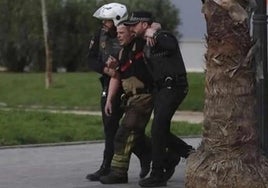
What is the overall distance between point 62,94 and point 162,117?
18153mm

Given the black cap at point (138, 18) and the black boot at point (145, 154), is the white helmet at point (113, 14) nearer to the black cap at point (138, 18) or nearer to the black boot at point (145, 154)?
the black cap at point (138, 18)

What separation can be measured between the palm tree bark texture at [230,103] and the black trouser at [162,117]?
1973 millimetres

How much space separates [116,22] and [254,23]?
62.4 inches

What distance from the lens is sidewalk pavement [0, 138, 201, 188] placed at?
29.1 feet

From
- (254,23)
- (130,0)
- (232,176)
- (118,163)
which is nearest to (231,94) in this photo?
(232,176)

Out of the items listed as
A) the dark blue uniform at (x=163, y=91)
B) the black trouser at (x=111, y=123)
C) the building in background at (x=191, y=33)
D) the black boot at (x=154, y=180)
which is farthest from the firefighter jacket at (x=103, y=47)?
the building in background at (x=191, y=33)

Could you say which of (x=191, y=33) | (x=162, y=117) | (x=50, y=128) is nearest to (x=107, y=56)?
(x=162, y=117)

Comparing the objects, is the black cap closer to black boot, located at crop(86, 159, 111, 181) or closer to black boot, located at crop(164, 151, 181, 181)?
black boot, located at crop(164, 151, 181, 181)

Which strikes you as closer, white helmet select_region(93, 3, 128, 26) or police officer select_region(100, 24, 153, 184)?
police officer select_region(100, 24, 153, 184)

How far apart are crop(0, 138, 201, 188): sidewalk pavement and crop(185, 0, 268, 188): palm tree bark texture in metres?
2.40

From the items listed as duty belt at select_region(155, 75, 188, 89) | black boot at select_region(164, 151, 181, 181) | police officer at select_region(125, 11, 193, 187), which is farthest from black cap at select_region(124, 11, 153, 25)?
black boot at select_region(164, 151, 181, 181)

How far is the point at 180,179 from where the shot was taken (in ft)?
29.9

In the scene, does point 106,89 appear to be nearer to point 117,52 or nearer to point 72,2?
point 117,52

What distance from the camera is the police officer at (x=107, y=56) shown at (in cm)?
880
